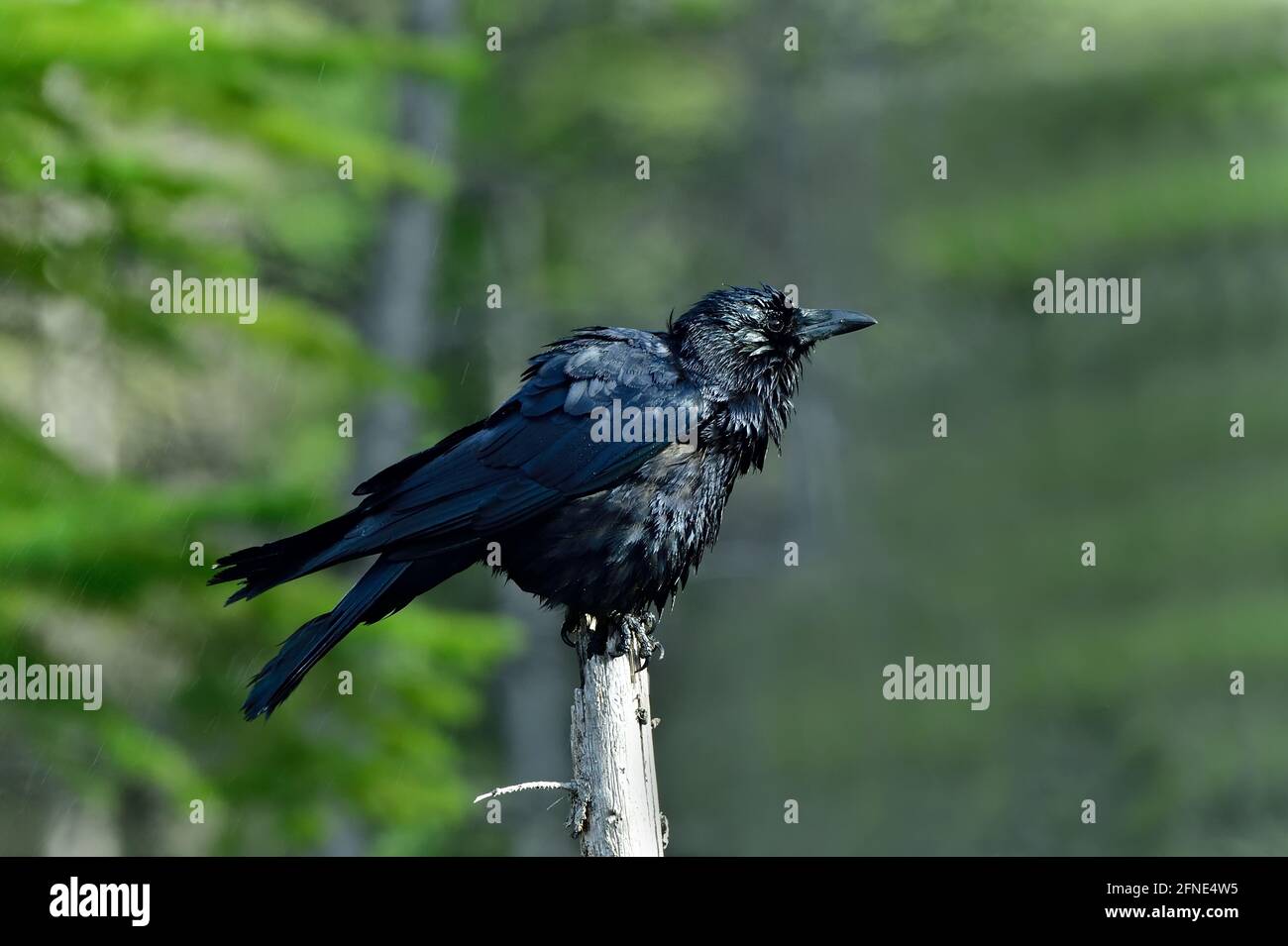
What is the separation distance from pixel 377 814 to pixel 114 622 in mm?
2516

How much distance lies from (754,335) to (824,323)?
349 mm

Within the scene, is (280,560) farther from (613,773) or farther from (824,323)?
(824,323)

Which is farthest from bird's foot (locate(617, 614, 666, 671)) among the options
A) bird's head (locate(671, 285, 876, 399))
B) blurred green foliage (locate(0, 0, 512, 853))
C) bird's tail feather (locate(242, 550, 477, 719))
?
blurred green foliage (locate(0, 0, 512, 853))

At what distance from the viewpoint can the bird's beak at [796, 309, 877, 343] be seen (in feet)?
18.9

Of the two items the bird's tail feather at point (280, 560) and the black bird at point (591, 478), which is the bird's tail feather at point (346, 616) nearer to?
the black bird at point (591, 478)

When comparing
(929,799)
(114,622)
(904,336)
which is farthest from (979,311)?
(114,622)

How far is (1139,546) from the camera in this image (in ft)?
54.1

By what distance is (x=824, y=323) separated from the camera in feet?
19.1

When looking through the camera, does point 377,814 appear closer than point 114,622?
No

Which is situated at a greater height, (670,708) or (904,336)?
(904,336)

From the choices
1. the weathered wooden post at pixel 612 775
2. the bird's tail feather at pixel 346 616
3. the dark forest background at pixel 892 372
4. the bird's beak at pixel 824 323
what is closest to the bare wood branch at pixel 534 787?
the weathered wooden post at pixel 612 775

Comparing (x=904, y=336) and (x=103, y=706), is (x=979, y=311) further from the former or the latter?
(x=103, y=706)
